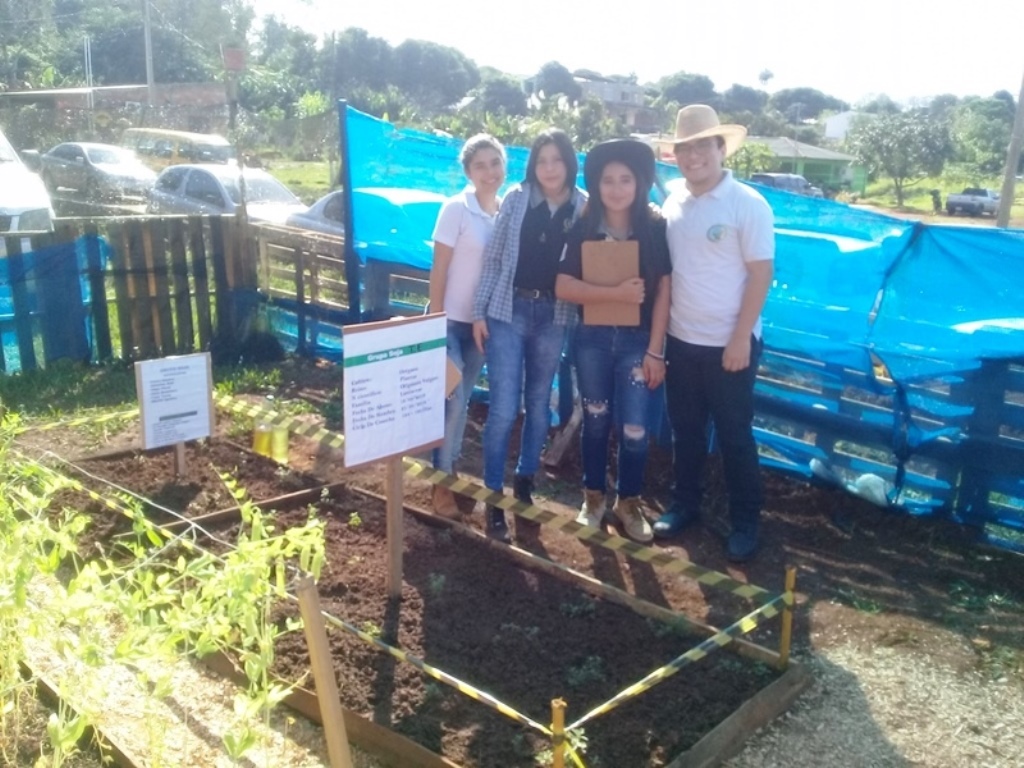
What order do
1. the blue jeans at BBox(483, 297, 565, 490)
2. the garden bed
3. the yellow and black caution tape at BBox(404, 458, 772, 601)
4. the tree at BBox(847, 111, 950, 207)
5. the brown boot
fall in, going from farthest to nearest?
1. the tree at BBox(847, 111, 950, 207)
2. the brown boot
3. the blue jeans at BBox(483, 297, 565, 490)
4. the yellow and black caution tape at BBox(404, 458, 772, 601)
5. the garden bed

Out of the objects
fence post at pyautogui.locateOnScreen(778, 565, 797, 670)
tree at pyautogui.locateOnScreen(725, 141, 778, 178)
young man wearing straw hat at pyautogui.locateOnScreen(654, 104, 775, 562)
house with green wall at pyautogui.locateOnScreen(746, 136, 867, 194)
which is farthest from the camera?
house with green wall at pyautogui.locateOnScreen(746, 136, 867, 194)

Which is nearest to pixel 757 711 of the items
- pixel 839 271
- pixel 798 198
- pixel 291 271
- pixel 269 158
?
pixel 839 271

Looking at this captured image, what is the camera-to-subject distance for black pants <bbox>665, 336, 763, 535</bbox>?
4625mm

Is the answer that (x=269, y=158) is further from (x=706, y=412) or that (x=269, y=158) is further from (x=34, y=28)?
(x=706, y=412)

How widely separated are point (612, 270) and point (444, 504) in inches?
56.7

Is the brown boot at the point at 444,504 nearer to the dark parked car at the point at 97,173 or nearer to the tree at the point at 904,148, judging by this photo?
the dark parked car at the point at 97,173

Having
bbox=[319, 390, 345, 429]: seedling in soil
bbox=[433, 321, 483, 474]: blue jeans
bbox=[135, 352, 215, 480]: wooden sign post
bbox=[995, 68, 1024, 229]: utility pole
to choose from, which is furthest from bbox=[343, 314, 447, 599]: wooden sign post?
bbox=[995, 68, 1024, 229]: utility pole

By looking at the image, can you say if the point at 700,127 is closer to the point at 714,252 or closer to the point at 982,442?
→ the point at 714,252

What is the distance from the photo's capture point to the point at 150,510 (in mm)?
5098

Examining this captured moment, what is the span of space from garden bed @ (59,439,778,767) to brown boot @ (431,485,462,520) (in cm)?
13

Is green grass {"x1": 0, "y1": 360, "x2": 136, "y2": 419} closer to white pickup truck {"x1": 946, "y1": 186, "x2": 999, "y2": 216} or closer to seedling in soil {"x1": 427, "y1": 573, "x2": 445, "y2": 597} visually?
seedling in soil {"x1": 427, "y1": 573, "x2": 445, "y2": 597}

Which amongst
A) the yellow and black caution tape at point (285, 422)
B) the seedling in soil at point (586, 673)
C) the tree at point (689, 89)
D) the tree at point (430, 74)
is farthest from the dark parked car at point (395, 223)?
the tree at point (689, 89)

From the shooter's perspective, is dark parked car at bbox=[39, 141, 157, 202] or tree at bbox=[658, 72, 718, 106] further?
tree at bbox=[658, 72, 718, 106]

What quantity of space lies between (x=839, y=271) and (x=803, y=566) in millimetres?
1551
